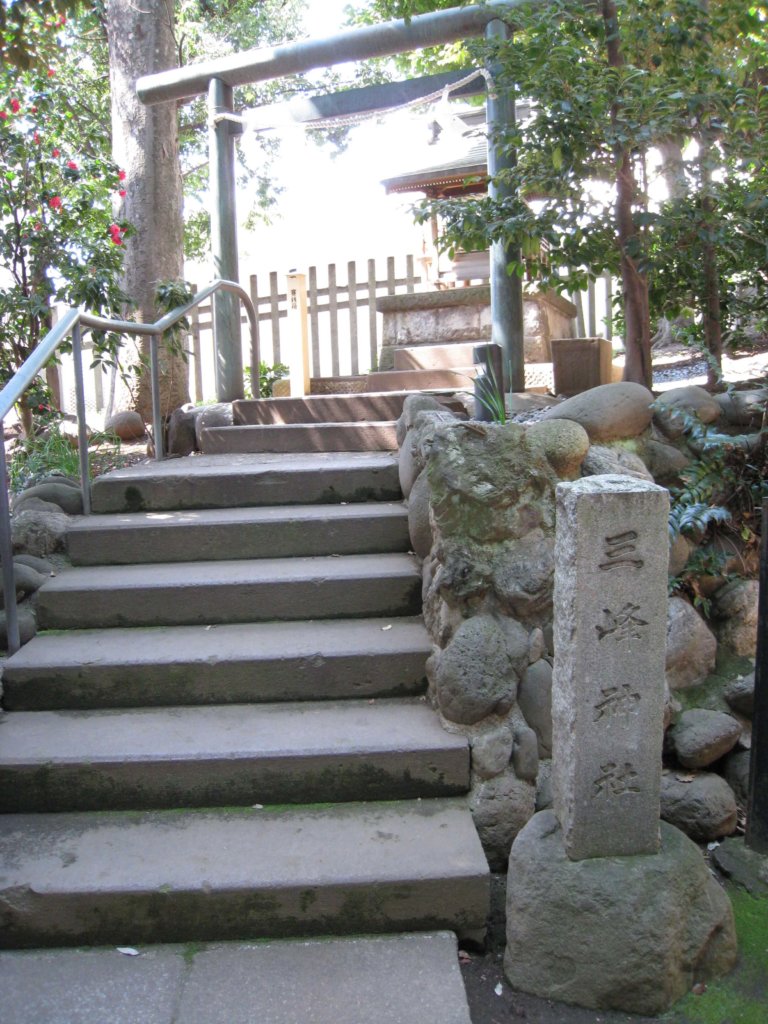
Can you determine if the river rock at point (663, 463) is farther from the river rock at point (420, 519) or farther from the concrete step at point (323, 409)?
the concrete step at point (323, 409)

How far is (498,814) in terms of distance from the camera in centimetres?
287

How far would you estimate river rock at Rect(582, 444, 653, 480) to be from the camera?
12.1 ft

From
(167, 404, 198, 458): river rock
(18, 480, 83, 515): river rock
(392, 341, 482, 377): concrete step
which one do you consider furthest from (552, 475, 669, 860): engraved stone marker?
(392, 341, 482, 377): concrete step

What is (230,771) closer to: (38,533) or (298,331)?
(38,533)

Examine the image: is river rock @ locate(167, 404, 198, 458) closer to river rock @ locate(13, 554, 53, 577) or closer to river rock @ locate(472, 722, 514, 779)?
river rock @ locate(13, 554, 53, 577)

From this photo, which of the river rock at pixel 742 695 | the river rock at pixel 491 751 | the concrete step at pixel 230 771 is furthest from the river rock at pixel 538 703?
the river rock at pixel 742 695

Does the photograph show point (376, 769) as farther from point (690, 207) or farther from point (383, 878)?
point (690, 207)

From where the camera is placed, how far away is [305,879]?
2475 millimetres

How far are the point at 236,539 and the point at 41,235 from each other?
124 inches

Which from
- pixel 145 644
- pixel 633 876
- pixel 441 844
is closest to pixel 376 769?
pixel 441 844

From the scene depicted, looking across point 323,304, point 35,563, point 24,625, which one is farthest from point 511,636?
point 323,304

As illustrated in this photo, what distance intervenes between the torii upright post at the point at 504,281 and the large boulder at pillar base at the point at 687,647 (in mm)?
1968

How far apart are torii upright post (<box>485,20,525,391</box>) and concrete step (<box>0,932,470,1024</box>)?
11.6ft

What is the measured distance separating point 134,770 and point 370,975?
3.39 ft
